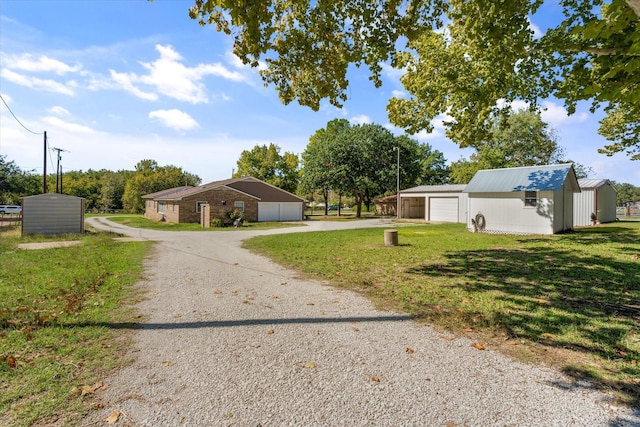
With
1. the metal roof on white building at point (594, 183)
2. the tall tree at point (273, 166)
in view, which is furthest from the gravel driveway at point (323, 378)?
the tall tree at point (273, 166)

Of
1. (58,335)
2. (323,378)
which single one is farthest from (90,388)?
(323,378)

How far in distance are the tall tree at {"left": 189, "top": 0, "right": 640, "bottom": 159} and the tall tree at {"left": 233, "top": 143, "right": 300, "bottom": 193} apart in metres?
42.2

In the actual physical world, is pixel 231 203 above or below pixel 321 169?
below

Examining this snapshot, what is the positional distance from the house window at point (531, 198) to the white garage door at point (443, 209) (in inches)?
398

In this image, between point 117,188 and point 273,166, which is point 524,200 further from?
point 117,188

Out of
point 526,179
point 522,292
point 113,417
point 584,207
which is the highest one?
point 526,179

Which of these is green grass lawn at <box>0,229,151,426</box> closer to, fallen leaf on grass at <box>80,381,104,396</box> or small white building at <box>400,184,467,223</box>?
fallen leaf on grass at <box>80,381,104,396</box>

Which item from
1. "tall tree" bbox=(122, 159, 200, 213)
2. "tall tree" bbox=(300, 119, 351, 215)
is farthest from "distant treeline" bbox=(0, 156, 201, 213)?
"tall tree" bbox=(300, 119, 351, 215)

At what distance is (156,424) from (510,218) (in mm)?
20139

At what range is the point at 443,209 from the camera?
1153 inches

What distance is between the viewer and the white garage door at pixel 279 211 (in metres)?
32.6

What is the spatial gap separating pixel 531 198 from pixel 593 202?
919 cm

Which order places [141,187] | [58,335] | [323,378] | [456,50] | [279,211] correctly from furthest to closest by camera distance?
[141,187], [279,211], [456,50], [58,335], [323,378]

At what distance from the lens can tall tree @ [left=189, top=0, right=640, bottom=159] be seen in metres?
6.15
